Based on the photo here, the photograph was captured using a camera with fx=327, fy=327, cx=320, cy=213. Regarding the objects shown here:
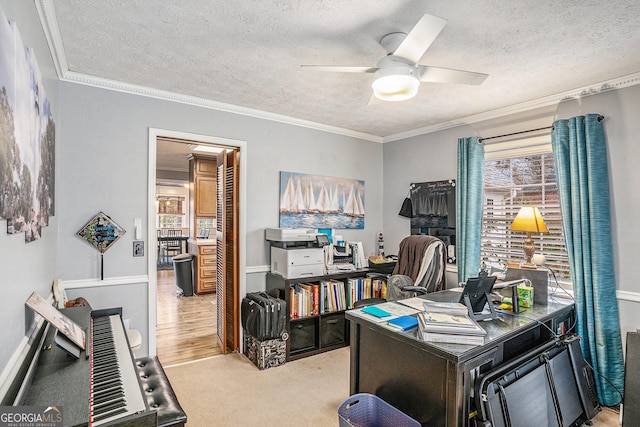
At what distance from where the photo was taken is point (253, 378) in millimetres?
2936

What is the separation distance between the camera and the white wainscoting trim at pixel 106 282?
8.59ft

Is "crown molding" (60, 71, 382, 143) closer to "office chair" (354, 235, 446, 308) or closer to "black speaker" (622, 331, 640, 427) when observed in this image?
"office chair" (354, 235, 446, 308)

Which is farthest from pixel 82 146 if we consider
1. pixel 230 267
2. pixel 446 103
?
pixel 446 103

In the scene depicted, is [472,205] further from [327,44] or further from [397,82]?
[327,44]

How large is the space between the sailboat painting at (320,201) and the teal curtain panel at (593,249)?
225 cm

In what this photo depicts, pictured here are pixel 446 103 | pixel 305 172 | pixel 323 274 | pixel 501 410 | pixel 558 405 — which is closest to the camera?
pixel 501 410

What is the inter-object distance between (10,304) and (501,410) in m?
2.27

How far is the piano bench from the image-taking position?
1394mm

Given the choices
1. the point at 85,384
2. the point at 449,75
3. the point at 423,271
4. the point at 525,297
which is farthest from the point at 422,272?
the point at 85,384

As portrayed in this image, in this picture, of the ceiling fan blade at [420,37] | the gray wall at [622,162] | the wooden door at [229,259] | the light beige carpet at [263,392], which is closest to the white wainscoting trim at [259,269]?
the wooden door at [229,259]

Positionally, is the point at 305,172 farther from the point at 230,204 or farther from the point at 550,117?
the point at 550,117

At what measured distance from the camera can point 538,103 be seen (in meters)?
3.06

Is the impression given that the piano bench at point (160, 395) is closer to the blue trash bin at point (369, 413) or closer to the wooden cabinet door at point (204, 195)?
the blue trash bin at point (369, 413)

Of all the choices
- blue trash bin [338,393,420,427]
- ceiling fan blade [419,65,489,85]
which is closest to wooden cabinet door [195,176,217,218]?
ceiling fan blade [419,65,489,85]
